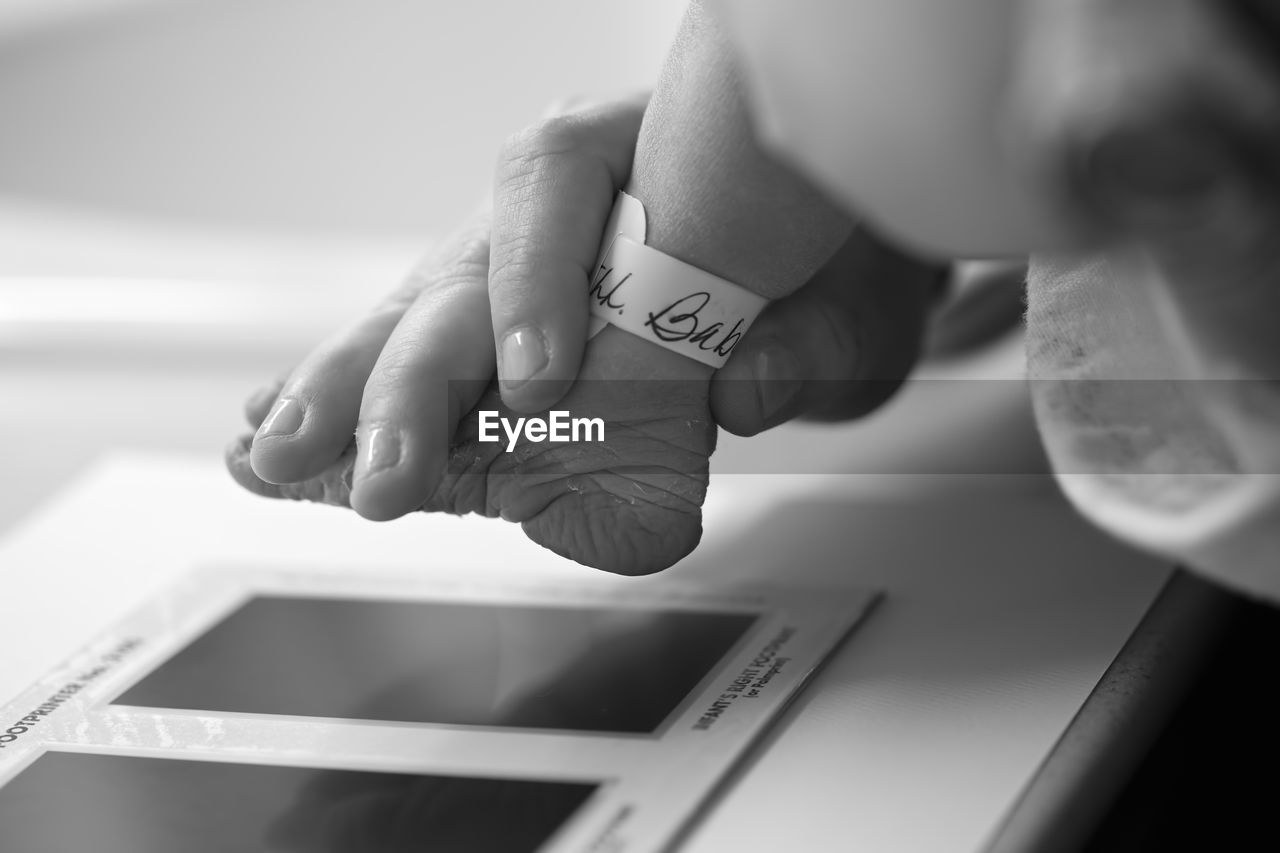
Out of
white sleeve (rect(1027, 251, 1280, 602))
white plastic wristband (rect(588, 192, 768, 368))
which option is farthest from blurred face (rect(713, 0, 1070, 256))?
white plastic wristband (rect(588, 192, 768, 368))

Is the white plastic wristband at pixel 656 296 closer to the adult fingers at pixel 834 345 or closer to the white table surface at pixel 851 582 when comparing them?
the adult fingers at pixel 834 345

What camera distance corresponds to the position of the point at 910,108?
1.15ft

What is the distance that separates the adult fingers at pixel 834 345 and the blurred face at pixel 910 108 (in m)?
0.23

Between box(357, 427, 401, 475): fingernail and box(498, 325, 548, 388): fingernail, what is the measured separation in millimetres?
49

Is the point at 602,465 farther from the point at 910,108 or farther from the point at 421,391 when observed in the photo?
the point at 910,108

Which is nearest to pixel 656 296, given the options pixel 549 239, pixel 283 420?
pixel 549 239

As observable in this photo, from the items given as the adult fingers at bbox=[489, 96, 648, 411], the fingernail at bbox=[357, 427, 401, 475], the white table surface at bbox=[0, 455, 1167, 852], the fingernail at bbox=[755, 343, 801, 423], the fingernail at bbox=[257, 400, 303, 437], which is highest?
the adult fingers at bbox=[489, 96, 648, 411]

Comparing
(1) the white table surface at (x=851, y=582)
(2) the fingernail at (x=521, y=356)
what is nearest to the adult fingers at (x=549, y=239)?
(2) the fingernail at (x=521, y=356)

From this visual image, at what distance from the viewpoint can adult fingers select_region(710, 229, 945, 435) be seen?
609 mm

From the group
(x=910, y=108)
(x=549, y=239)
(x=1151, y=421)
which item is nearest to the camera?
(x=910, y=108)

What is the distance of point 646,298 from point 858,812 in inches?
8.7

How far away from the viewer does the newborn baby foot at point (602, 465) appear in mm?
580

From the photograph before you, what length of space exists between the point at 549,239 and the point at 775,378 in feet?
0.38

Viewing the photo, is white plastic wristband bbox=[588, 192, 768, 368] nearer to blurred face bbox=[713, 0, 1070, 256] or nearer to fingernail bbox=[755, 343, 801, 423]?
fingernail bbox=[755, 343, 801, 423]
